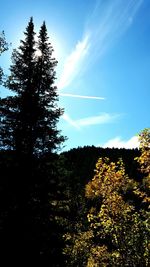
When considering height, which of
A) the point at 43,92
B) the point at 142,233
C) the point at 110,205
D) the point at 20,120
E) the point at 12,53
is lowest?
the point at 142,233

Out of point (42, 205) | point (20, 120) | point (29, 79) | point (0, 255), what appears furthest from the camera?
point (29, 79)

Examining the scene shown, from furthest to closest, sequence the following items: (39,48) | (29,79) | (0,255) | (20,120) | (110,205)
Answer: (39,48), (29,79), (20,120), (110,205), (0,255)

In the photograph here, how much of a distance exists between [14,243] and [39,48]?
14.2 meters

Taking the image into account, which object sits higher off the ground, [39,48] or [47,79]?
[39,48]

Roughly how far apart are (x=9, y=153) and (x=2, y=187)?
2220mm

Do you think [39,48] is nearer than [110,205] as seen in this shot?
No

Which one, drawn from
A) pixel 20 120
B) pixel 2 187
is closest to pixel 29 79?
pixel 20 120

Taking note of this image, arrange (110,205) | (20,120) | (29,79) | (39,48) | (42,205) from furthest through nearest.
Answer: (39,48), (29,79), (20,120), (42,205), (110,205)

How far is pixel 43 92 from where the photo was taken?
23.1 metres

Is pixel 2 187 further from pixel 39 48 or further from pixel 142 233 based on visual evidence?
pixel 39 48

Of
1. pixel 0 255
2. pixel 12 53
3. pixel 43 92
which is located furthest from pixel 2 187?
pixel 12 53

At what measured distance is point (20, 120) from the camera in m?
20.8

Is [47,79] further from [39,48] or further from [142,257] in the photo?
[142,257]

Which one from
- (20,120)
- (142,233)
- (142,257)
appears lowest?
(142,257)
